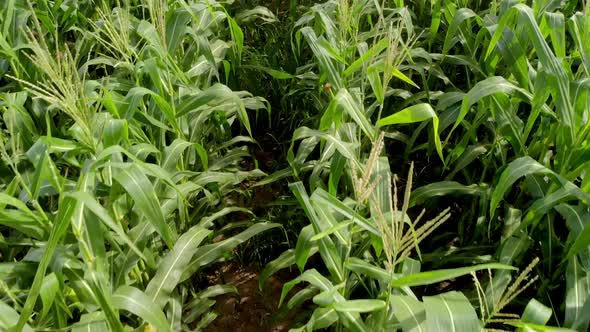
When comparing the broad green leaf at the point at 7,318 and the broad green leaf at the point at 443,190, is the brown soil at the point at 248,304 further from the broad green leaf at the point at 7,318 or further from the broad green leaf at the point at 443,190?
the broad green leaf at the point at 7,318

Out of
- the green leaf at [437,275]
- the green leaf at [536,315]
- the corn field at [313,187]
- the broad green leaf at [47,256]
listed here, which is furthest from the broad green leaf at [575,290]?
the broad green leaf at [47,256]

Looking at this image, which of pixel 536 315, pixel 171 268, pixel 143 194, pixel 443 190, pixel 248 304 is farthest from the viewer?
pixel 248 304

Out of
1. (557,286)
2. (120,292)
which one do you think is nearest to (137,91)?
(120,292)

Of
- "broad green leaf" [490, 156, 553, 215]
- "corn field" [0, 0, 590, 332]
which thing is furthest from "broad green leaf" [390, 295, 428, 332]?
"broad green leaf" [490, 156, 553, 215]

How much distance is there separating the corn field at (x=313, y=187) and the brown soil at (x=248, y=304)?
12 mm

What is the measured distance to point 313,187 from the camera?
2.54 metres

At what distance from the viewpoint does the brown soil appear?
2626 millimetres

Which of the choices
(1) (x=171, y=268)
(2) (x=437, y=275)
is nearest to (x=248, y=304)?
(1) (x=171, y=268)

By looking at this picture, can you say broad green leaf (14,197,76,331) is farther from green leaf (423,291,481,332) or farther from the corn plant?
green leaf (423,291,481,332)

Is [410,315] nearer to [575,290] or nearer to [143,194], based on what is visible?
[575,290]

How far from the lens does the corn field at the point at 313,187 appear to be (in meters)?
1.80

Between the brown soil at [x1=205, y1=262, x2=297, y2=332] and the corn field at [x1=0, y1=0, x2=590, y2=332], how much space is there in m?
0.01

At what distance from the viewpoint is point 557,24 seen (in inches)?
93.0

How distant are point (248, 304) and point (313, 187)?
2.48ft
